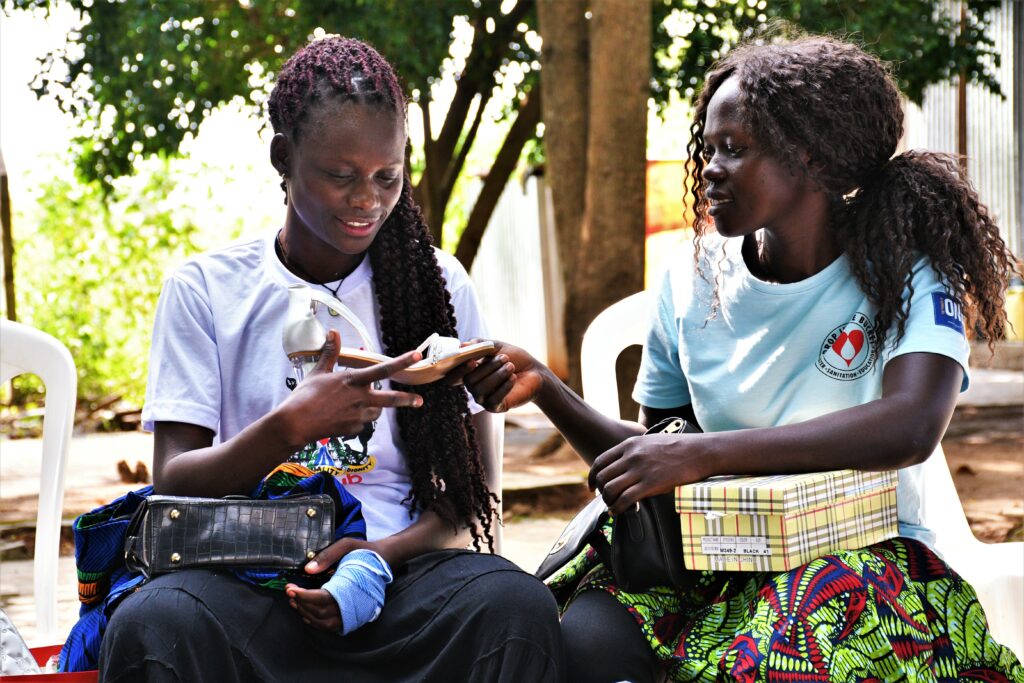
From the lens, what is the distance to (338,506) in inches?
88.9

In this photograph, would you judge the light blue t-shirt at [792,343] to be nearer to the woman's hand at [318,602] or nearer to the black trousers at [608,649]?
the black trousers at [608,649]

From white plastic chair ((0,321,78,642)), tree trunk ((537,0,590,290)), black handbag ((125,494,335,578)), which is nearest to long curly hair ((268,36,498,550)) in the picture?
black handbag ((125,494,335,578))

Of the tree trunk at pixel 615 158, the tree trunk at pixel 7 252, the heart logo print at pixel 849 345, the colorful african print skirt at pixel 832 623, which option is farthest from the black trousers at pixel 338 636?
the tree trunk at pixel 7 252

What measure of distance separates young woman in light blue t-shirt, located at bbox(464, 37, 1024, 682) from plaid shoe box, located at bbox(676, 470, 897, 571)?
4cm

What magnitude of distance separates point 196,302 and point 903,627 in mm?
1449

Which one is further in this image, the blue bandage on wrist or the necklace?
the necklace

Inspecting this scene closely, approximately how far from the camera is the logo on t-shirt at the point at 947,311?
7.79 ft

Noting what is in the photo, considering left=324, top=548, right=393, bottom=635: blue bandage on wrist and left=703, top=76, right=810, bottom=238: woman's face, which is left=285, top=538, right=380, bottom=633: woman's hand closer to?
left=324, top=548, right=393, bottom=635: blue bandage on wrist

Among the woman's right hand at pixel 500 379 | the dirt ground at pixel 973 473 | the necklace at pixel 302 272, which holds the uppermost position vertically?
the necklace at pixel 302 272

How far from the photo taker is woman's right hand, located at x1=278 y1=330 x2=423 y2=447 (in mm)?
2121

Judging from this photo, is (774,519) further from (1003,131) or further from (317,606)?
(1003,131)

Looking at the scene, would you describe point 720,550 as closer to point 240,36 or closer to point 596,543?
point 596,543

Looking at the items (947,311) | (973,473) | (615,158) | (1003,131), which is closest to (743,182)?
(947,311)

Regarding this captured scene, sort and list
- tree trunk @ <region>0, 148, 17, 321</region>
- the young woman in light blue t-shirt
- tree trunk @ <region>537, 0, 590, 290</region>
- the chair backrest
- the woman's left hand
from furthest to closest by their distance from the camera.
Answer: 1. tree trunk @ <region>0, 148, 17, 321</region>
2. tree trunk @ <region>537, 0, 590, 290</region>
3. the chair backrest
4. the woman's left hand
5. the young woman in light blue t-shirt
